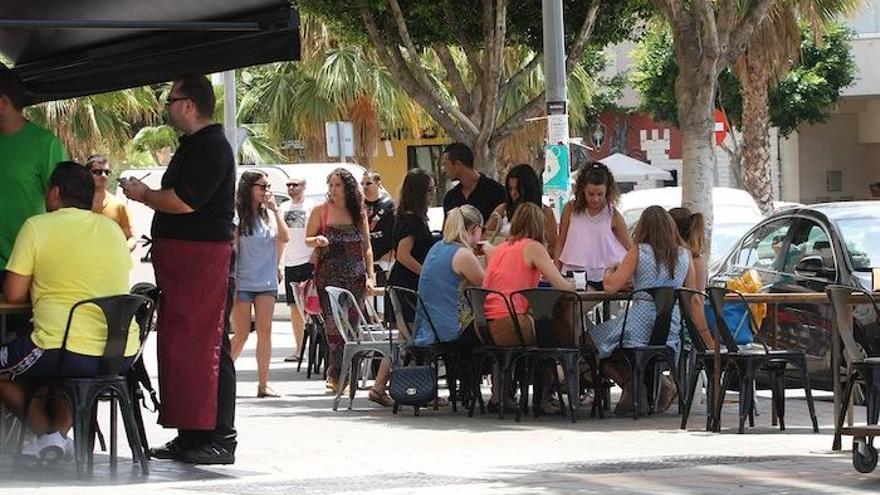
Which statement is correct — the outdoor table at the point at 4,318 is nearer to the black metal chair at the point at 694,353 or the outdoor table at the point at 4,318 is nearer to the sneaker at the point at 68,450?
the sneaker at the point at 68,450

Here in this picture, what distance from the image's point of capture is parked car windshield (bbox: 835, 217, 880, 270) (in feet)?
47.2

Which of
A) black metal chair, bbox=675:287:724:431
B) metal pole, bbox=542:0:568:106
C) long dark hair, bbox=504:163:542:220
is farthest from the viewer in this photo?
metal pole, bbox=542:0:568:106

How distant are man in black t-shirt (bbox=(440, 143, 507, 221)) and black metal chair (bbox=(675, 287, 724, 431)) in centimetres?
265

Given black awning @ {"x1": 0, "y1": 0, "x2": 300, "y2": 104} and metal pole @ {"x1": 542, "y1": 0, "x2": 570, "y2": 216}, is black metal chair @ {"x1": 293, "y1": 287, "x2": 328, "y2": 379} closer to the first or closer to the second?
metal pole @ {"x1": 542, "y1": 0, "x2": 570, "y2": 216}

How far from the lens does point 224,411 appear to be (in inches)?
403

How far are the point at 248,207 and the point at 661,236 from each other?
4204 millimetres

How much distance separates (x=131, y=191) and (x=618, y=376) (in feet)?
15.1

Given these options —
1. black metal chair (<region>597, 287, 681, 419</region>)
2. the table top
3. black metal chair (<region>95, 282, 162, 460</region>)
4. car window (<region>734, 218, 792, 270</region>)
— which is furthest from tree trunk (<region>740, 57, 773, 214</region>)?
the table top

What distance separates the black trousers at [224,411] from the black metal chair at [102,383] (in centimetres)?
45

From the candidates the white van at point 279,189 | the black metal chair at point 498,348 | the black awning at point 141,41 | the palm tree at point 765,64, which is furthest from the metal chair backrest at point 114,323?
the palm tree at point 765,64

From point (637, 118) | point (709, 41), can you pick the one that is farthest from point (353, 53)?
point (709, 41)

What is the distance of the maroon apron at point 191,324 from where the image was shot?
32.8ft

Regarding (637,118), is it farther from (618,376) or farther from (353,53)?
(618,376)

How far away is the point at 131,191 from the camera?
9703 mm
